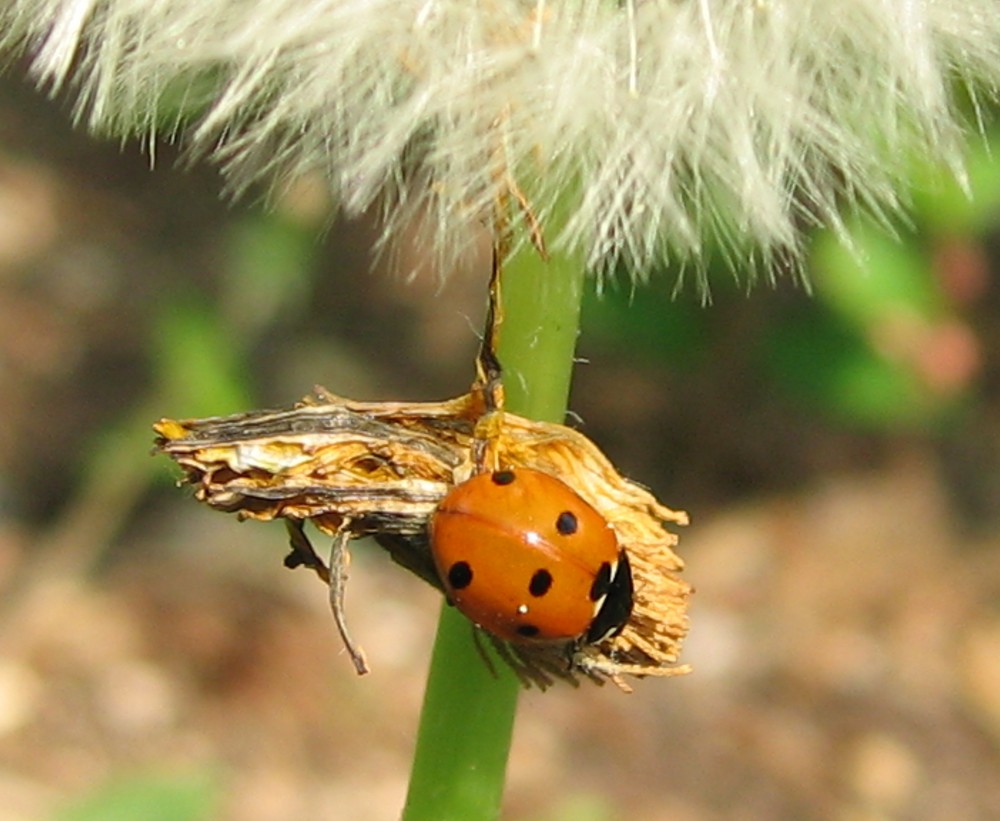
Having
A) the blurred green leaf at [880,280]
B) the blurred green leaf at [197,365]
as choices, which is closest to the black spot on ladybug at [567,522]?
the blurred green leaf at [197,365]

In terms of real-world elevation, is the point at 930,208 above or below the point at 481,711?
above

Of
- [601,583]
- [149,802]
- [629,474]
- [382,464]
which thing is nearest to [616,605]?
[601,583]

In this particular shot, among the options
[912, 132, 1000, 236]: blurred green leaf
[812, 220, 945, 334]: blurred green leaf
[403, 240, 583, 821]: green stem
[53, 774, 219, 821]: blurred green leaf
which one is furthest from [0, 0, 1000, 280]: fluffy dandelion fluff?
[812, 220, 945, 334]: blurred green leaf

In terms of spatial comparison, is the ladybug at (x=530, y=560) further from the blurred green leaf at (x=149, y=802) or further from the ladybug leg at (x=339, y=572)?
the blurred green leaf at (x=149, y=802)

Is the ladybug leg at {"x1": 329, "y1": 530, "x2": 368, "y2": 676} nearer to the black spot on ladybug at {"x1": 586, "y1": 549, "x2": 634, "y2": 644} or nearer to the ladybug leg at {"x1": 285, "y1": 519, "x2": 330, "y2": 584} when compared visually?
the ladybug leg at {"x1": 285, "y1": 519, "x2": 330, "y2": 584}

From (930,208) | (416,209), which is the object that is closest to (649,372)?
(930,208)

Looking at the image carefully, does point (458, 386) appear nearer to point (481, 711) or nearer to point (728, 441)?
point (728, 441)

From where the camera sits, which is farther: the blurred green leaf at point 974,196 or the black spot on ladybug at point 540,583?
the blurred green leaf at point 974,196

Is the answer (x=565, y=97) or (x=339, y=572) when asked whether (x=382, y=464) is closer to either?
(x=339, y=572)
